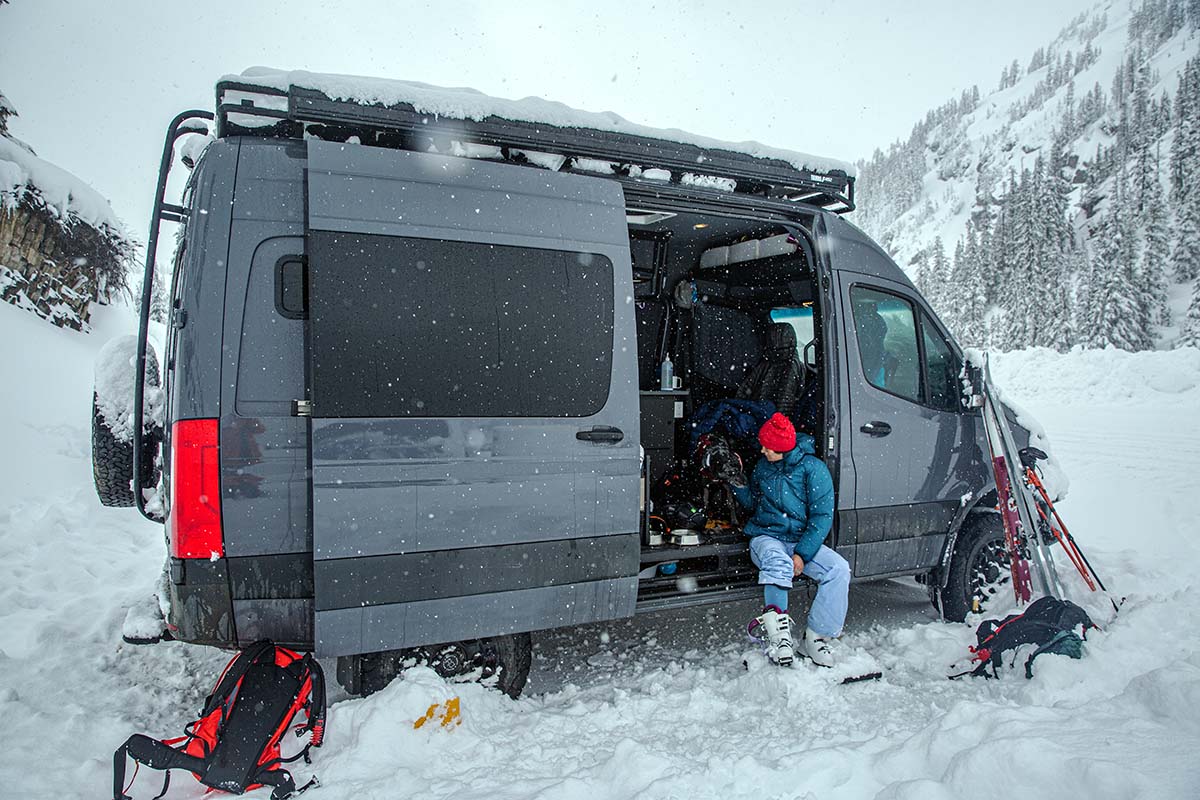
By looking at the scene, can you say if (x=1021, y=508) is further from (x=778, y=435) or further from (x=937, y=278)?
(x=937, y=278)

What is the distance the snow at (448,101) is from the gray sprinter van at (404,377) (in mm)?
14

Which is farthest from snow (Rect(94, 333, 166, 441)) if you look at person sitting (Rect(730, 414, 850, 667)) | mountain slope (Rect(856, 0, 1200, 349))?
mountain slope (Rect(856, 0, 1200, 349))

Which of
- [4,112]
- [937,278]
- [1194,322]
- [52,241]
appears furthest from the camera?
[937,278]

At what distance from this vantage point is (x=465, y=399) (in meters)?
2.89

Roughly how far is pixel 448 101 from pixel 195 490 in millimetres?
1955

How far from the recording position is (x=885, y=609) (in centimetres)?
492

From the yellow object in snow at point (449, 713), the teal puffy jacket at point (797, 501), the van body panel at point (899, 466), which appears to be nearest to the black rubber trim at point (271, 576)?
the yellow object in snow at point (449, 713)

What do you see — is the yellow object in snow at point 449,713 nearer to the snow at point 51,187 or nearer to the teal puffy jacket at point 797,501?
the teal puffy jacket at point 797,501

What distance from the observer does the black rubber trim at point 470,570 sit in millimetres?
2697

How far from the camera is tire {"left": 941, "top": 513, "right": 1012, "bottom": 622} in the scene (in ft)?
14.9

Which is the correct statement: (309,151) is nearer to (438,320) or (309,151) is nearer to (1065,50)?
(438,320)

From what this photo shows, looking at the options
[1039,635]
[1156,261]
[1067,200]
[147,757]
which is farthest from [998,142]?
[147,757]

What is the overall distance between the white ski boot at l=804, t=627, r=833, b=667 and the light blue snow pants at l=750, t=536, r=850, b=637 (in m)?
0.04

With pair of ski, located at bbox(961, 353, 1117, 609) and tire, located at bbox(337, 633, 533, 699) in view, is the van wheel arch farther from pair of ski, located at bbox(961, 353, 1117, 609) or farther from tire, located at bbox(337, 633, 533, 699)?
tire, located at bbox(337, 633, 533, 699)
